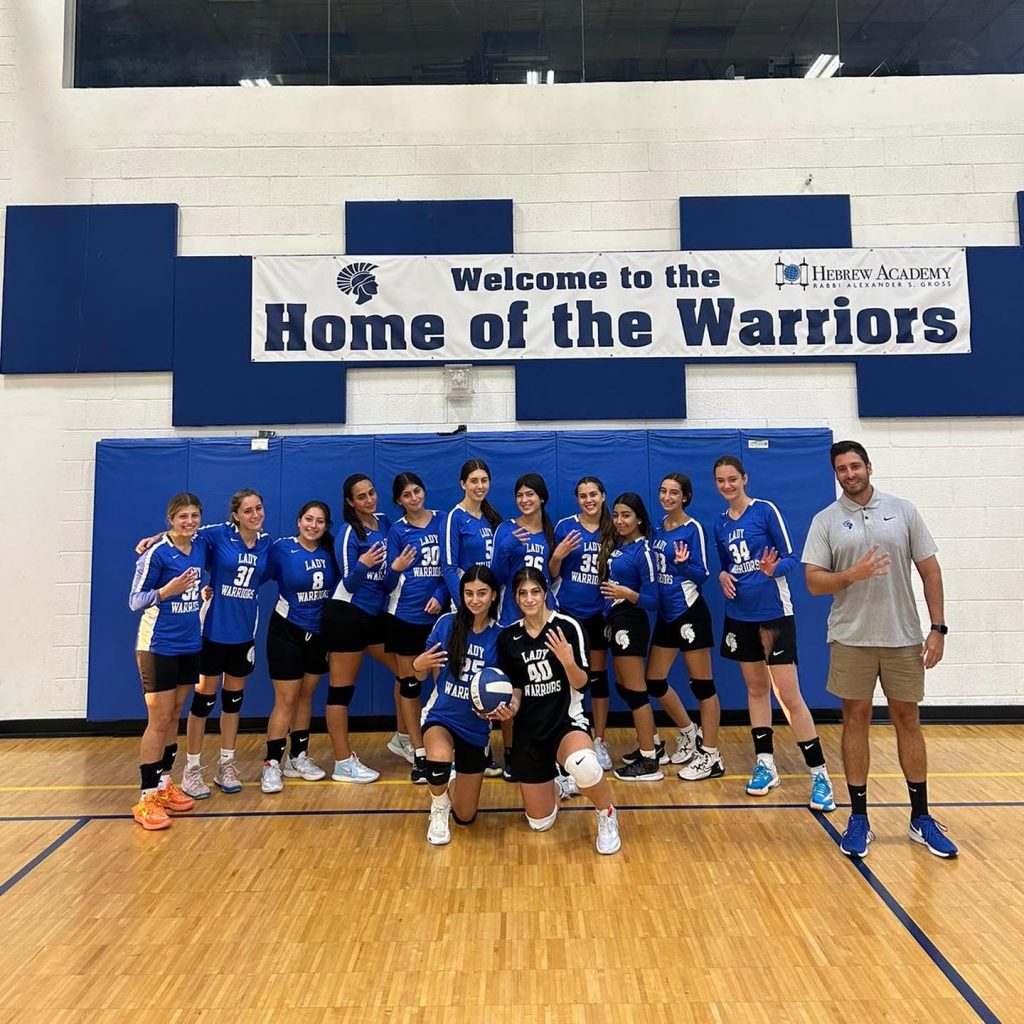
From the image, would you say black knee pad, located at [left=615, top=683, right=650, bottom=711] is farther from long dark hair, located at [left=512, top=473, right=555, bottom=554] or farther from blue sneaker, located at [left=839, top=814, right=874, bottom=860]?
blue sneaker, located at [left=839, top=814, right=874, bottom=860]

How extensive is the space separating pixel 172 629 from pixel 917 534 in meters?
3.48

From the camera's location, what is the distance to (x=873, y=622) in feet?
9.64

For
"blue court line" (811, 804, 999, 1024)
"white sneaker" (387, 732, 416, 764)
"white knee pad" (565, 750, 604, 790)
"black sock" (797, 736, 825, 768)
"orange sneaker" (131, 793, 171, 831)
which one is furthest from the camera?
"white sneaker" (387, 732, 416, 764)

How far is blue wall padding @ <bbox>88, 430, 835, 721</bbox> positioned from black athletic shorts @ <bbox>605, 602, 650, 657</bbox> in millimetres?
1251

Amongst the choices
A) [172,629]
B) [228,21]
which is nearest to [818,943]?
[172,629]

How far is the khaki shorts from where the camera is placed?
2.92 metres

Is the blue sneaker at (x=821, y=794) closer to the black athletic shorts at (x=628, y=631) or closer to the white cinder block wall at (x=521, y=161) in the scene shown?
the black athletic shorts at (x=628, y=631)

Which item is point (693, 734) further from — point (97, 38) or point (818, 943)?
point (97, 38)

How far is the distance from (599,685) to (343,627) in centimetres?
150

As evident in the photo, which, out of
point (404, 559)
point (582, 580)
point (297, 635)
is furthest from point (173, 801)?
point (582, 580)

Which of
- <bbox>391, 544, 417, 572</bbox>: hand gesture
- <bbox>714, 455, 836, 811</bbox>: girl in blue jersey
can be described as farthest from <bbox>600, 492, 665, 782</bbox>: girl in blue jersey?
<bbox>391, 544, 417, 572</bbox>: hand gesture

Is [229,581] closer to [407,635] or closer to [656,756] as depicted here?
[407,635]

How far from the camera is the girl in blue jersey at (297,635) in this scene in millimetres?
3781

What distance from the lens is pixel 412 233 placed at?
17.3ft
